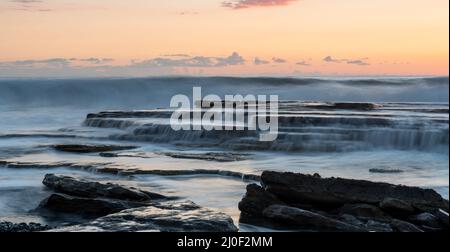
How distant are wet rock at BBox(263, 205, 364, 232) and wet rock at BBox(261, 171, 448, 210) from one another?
38 centimetres

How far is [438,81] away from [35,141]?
36.6m

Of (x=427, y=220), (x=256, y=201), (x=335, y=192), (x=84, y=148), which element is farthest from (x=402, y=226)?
(x=84, y=148)

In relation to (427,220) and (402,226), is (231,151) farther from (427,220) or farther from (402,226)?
(402,226)

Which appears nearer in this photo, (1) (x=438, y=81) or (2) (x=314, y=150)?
(2) (x=314, y=150)

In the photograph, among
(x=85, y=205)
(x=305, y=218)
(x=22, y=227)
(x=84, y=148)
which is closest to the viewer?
(x=305, y=218)

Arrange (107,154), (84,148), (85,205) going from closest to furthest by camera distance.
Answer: (85,205) → (107,154) → (84,148)

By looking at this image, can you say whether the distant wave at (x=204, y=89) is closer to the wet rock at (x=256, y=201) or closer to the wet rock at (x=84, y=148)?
the wet rock at (x=84, y=148)

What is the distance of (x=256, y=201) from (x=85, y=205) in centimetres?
183

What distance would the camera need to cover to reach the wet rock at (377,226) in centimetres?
591

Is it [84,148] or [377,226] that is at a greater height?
[377,226]

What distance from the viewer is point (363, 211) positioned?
6367 mm

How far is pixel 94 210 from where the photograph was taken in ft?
22.7
